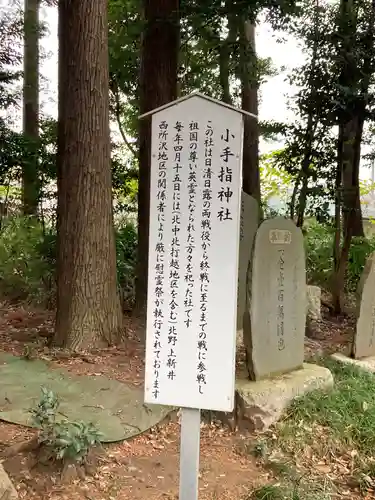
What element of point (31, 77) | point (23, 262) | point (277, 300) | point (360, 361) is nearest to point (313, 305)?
point (360, 361)

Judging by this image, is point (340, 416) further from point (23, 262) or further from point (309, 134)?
point (23, 262)

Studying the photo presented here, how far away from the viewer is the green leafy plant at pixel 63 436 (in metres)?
2.95

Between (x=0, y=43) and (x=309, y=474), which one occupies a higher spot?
(x=0, y=43)

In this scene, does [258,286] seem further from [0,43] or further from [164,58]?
[0,43]

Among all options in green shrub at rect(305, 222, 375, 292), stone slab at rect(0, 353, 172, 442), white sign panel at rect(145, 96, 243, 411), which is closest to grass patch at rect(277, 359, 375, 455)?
stone slab at rect(0, 353, 172, 442)

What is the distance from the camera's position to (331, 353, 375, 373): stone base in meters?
4.93

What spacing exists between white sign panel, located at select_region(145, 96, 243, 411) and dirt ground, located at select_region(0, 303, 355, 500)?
0.93 m

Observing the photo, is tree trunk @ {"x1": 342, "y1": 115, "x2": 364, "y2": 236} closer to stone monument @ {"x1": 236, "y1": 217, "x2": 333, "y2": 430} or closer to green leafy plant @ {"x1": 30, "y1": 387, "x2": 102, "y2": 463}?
stone monument @ {"x1": 236, "y1": 217, "x2": 333, "y2": 430}

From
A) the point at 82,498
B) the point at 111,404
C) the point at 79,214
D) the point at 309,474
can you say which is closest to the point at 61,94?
the point at 79,214

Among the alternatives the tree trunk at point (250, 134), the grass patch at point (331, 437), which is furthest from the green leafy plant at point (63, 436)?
the tree trunk at point (250, 134)

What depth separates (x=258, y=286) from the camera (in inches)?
167

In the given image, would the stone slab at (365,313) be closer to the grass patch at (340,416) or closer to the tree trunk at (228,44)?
the grass patch at (340,416)

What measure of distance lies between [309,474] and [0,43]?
740 centimetres

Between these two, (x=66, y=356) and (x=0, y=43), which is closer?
(x=66, y=356)
